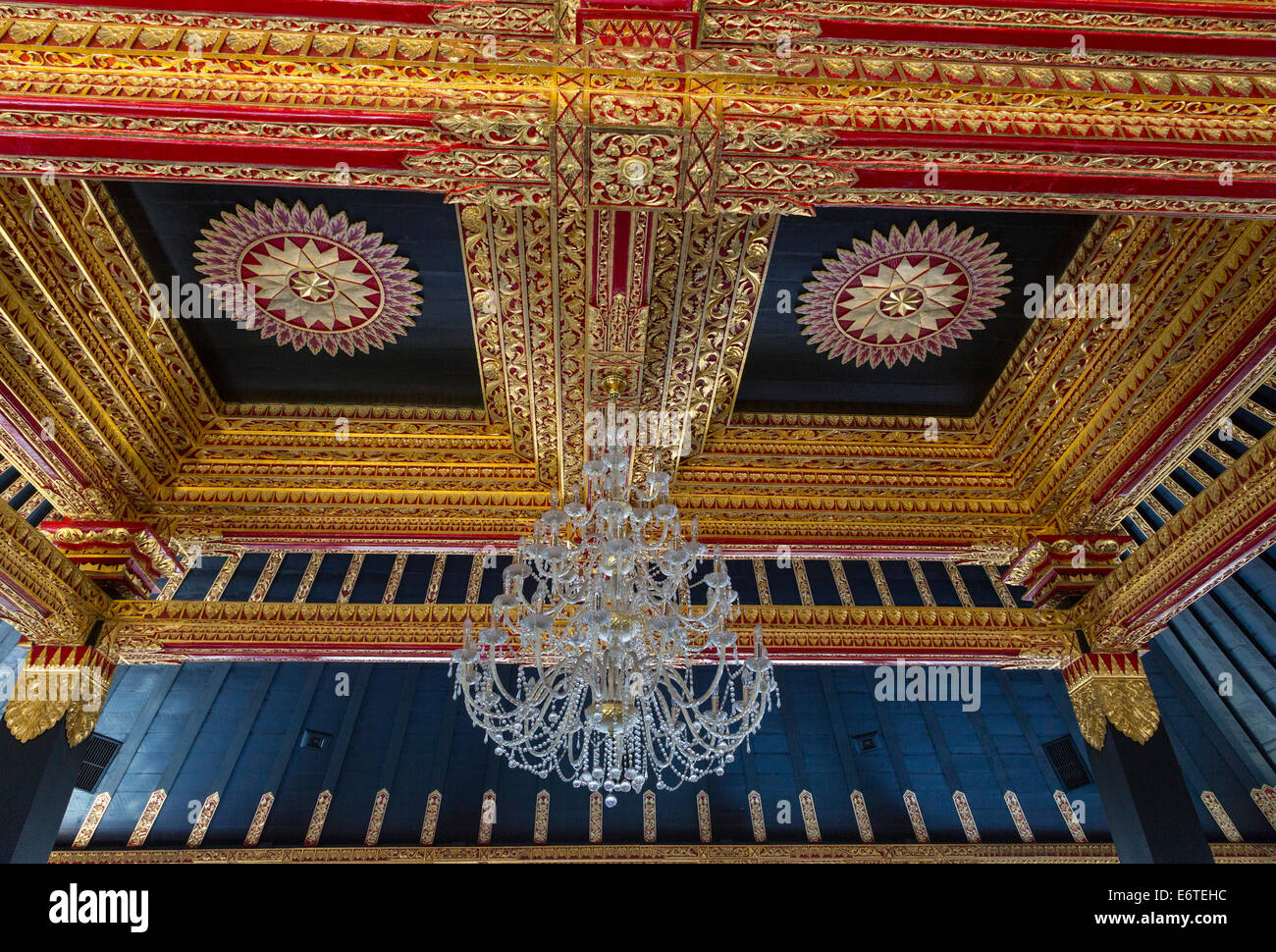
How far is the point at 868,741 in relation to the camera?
8.15m

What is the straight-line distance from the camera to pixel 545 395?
521 cm

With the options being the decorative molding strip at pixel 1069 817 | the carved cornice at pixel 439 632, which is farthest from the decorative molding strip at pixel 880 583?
the decorative molding strip at pixel 1069 817

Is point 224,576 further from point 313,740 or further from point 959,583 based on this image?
point 959,583

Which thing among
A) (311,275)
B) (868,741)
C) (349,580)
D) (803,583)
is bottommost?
(868,741)

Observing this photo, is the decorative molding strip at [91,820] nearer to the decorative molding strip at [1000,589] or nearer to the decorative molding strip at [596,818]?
the decorative molding strip at [596,818]

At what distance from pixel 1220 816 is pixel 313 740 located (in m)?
9.09

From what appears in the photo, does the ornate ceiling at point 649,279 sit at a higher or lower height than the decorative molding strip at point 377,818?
higher

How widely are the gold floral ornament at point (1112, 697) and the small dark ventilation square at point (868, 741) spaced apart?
8.13 feet

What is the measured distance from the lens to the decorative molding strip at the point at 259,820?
23.7 feet

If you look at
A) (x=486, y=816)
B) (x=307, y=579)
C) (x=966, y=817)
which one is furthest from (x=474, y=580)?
(x=966, y=817)

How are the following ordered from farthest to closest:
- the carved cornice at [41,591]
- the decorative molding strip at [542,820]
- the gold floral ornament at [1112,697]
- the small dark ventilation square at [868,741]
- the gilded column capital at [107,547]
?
the small dark ventilation square at [868,741], the decorative molding strip at [542,820], the gold floral ornament at [1112,697], the gilded column capital at [107,547], the carved cornice at [41,591]

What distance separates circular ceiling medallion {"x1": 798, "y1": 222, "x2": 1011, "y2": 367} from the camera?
468 centimetres

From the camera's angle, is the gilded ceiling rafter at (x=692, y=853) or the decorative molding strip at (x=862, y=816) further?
the decorative molding strip at (x=862, y=816)
